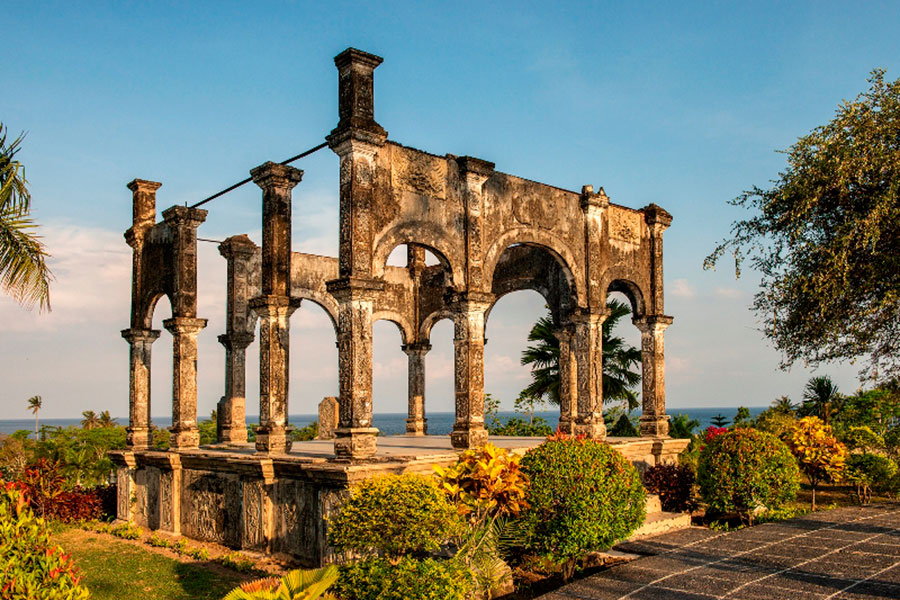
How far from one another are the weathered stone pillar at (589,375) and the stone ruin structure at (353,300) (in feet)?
0.10

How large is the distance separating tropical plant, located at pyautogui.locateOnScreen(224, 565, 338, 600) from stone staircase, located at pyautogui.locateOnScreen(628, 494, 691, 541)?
6766 millimetres

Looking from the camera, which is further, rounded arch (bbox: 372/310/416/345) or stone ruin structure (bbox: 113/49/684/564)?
rounded arch (bbox: 372/310/416/345)

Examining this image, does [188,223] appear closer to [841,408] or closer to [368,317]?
[368,317]

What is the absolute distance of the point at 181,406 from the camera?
16.1 m

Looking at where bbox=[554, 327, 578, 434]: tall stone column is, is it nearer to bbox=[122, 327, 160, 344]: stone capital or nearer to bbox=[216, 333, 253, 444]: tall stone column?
bbox=[216, 333, 253, 444]: tall stone column

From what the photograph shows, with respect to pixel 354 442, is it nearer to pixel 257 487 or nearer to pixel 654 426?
pixel 257 487

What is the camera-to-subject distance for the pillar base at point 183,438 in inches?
625

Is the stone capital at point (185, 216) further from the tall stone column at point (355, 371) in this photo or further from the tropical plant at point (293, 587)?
the tropical plant at point (293, 587)

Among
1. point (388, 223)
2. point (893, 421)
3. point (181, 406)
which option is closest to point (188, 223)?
point (181, 406)

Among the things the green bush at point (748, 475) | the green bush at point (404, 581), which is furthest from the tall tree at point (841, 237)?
the green bush at point (404, 581)

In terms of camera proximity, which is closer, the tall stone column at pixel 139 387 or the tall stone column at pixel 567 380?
the tall stone column at pixel 139 387

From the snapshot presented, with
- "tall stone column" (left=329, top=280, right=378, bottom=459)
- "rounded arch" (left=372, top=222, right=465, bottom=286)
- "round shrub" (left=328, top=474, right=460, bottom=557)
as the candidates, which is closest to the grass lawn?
"tall stone column" (left=329, top=280, right=378, bottom=459)

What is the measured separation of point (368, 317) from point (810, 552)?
7.23 m

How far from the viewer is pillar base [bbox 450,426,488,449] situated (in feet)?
42.7
